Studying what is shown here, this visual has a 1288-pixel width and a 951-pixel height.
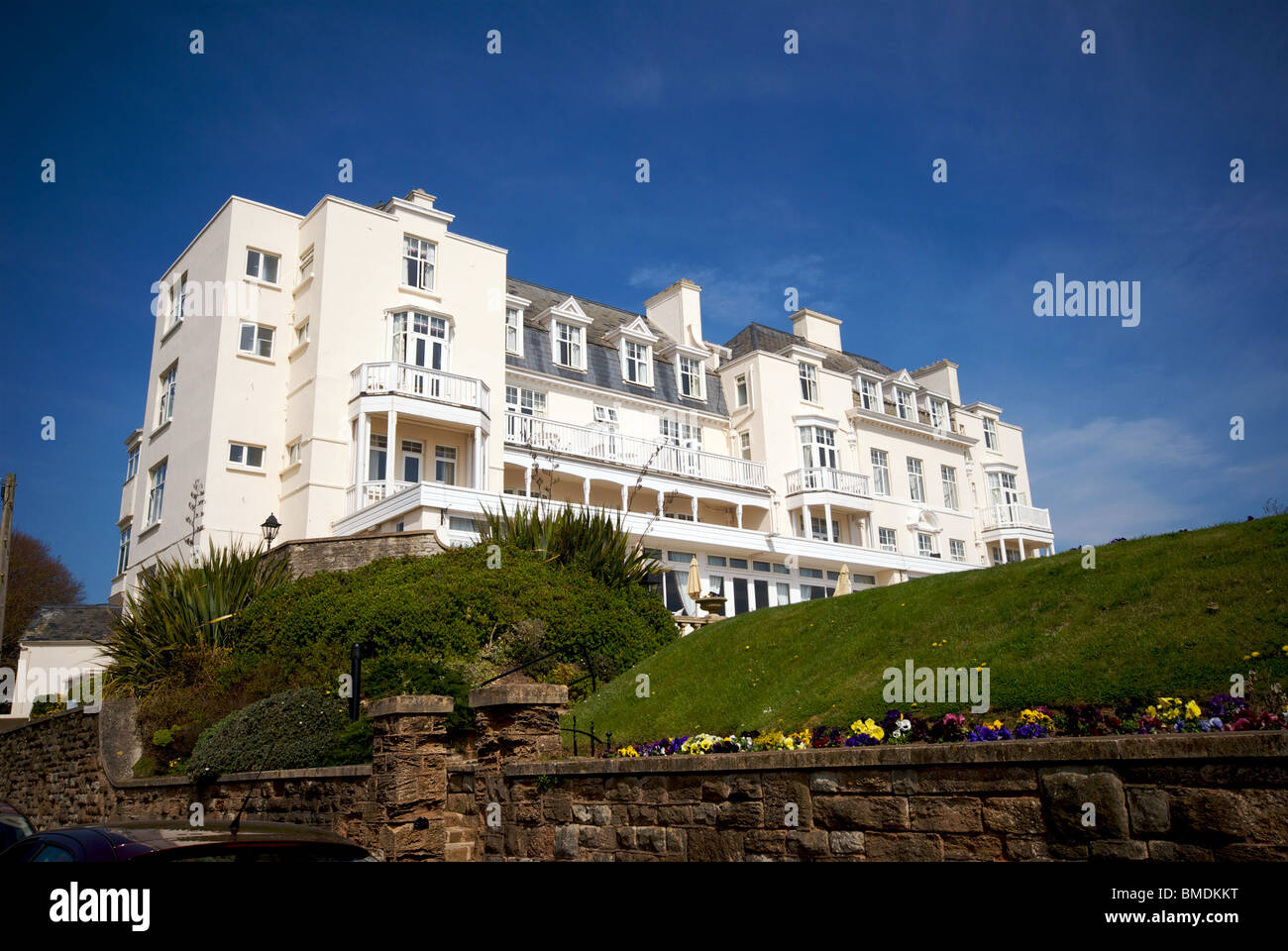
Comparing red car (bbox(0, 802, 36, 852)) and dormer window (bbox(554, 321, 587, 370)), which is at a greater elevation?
dormer window (bbox(554, 321, 587, 370))

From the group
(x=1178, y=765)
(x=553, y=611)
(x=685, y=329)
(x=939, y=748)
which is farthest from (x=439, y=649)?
(x=685, y=329)

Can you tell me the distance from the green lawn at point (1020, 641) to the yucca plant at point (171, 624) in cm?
888

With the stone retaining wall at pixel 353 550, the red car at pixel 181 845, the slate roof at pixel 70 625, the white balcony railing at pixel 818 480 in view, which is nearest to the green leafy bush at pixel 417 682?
the stone retaining wall at pixel 353 550

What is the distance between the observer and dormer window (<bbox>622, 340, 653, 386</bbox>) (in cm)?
3438

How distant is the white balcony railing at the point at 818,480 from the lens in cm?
3434

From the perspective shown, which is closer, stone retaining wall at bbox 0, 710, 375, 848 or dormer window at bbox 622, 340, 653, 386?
stone retaining wall at bbox 0, 710, 375, 848

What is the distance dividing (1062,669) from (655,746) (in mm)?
3807

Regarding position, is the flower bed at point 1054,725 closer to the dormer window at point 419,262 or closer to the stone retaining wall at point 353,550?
the stone retaining wall at point 353,550

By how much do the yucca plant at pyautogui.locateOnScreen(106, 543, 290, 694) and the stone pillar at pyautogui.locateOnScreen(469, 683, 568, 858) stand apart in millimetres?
10975

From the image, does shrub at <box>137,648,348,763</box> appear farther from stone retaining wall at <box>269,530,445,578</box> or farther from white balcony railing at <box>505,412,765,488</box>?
white balcony railing at <box>505,412,765,488</box>

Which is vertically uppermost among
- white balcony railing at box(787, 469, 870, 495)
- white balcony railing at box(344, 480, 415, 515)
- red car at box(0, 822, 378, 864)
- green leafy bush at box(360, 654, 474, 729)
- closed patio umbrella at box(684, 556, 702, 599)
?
white balcony railing at box(787, 469, 870, 495)

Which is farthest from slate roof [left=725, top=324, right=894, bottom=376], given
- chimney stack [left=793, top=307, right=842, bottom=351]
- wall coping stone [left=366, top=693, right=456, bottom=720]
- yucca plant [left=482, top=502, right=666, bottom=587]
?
wall coping stone [left=366, top=693, right=456, bottom=720]

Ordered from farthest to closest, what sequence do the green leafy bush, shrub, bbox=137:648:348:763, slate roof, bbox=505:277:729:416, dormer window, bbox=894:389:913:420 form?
dormer window, bbox=894:389:913:420 < slate roof, bbox=505:277:729:416 < shrub, bbox=137:648:348:763 < the green leafy bush
